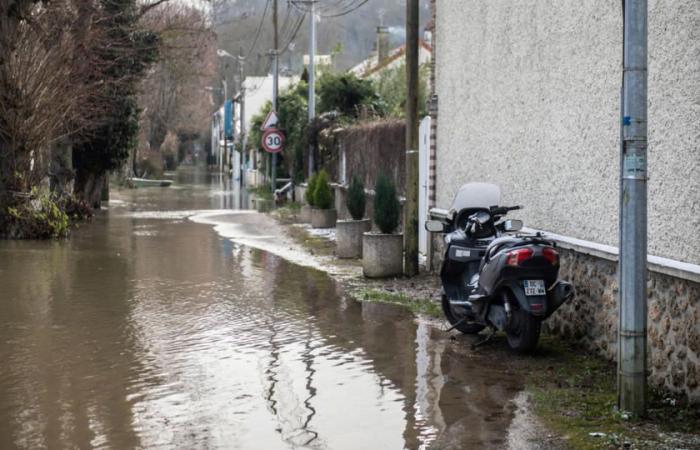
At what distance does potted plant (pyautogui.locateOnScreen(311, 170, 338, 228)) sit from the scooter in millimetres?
12852

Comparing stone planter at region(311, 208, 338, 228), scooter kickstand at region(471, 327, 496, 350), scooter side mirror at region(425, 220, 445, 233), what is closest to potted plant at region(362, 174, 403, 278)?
scooter side mirror at region(425, 220, 445, 233)

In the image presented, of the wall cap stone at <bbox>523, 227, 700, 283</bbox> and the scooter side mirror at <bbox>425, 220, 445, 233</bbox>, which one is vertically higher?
the scooter side mirror at <bbox>425, 220, 445, 233</bbox>

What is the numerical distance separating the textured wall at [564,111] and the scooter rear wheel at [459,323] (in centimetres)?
120

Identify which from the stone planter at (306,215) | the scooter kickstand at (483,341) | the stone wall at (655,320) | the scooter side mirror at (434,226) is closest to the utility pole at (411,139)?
the scooter side mirror at (434,226)

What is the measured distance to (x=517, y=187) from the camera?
10.2 metres

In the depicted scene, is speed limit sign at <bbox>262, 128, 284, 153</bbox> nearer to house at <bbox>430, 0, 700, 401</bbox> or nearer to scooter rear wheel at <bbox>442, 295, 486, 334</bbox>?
house at <bbox>430, 0, 700, 401</bbox>

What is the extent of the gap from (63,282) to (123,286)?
0.94 metres

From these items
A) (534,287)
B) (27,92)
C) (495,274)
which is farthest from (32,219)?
(534,287)

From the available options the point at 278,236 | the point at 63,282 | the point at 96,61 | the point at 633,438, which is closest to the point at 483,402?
the point at 633,438

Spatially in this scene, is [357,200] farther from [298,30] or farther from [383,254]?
[298,30]

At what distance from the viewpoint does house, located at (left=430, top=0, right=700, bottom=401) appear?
6.52 m

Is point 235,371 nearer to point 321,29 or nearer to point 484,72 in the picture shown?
point 484,72

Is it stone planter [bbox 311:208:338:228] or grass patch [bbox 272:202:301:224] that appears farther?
grass patch [bbox 272:202:301:224]

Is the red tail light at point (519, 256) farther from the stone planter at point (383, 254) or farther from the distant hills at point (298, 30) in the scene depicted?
the distant hills at point (298, 30)
